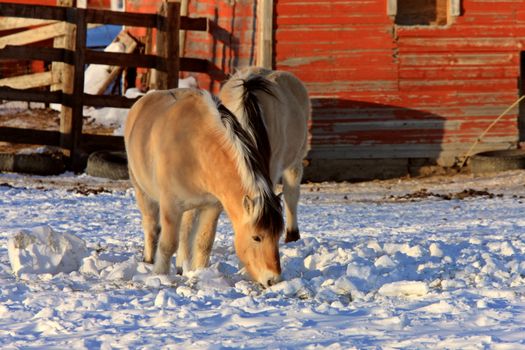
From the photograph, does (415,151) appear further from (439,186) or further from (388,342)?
(388,342)

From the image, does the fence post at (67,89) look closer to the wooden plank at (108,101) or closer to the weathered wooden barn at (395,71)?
the wooden plank at (108,101)

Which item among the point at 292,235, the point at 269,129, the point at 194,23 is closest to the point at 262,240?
the point at 269,129

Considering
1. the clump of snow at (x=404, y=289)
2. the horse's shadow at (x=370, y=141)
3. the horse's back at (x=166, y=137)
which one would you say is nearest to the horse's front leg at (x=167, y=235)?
the horse's back at (x=166, y=137)

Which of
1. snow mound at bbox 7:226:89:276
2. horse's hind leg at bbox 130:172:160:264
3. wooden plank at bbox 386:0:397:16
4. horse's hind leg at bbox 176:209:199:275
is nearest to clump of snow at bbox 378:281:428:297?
horse's hind leg at bbox 176:209:199:275

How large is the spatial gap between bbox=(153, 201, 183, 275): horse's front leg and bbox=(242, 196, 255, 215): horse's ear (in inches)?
28.7

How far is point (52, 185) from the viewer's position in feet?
46.3

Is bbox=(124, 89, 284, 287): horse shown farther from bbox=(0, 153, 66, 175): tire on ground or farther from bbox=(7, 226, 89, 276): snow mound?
bbox=(0, 153, 66, 175): tire on ground

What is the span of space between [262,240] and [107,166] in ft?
29.9

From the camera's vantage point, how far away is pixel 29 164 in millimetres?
15289

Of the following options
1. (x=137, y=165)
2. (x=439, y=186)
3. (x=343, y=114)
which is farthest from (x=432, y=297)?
(x=343, y=114)

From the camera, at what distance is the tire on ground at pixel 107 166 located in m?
15.0

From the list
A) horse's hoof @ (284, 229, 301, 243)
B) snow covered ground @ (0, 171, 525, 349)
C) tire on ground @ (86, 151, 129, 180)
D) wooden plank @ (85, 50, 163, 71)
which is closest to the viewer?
snow covered ground @ (0, 171, 525, 349)

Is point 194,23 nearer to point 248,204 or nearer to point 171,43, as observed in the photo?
point 171,43

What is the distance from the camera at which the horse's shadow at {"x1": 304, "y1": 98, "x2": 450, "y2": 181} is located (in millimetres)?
15938
